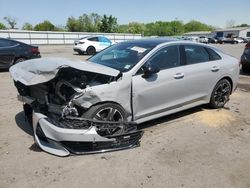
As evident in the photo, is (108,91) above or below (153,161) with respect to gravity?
above

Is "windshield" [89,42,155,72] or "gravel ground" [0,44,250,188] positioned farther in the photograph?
"windshield" [89,42,155,72]

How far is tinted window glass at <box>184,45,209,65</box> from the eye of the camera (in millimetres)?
5789

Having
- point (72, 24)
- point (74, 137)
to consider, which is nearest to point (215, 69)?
point (74, 137)

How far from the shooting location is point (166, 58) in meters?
Result: 5.41

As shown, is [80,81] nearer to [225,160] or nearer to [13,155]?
[13,155]

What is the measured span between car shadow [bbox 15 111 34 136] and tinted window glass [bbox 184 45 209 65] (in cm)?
323

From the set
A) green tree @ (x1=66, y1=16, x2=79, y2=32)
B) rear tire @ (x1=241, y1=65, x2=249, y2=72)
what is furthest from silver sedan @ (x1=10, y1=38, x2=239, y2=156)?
green tree @ (x1=66, y1=16, x2=79, y2=32)

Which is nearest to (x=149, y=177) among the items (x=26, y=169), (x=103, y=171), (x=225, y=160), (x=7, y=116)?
(x=103, y=171)

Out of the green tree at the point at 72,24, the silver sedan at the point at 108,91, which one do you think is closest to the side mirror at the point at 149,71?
the silver sedan at the point at 108,91

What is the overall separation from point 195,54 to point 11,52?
8879mm

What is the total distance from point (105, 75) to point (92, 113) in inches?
26.3

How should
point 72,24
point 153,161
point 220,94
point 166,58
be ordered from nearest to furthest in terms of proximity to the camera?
point 153,161
point 166,58
point 220,94
point 72,24

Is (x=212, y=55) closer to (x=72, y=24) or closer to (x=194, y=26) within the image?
(x=72, y=24)

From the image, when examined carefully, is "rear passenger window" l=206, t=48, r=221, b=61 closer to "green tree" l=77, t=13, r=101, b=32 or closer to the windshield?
the windshield
